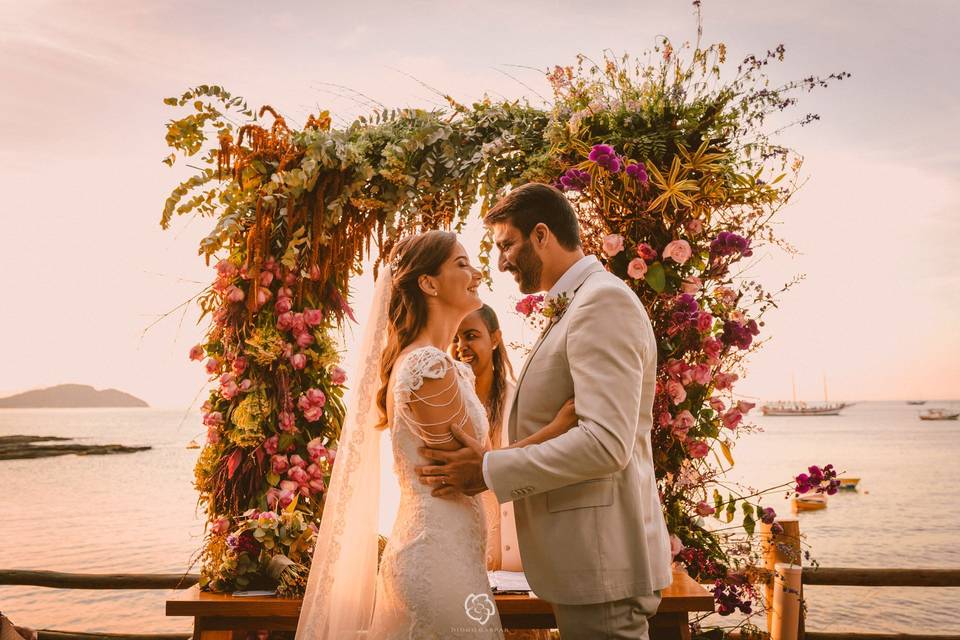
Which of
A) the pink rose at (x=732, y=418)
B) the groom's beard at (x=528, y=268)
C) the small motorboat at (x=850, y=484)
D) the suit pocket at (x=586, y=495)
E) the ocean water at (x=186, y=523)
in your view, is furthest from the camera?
the small motorboat at (x=850, y=484)

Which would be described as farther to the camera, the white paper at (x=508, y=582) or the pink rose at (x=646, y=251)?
the pink rose at (x=646, y=251)

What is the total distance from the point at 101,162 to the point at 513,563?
15.4 metres

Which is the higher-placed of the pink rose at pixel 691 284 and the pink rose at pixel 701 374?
the pink rose at pixel 691 284

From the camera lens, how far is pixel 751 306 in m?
4.07

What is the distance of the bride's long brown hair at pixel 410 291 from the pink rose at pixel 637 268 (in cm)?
132

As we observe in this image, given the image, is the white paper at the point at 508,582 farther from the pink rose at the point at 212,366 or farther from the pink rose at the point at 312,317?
the pink rose at the point at 212,366

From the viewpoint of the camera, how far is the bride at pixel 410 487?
2549 mm

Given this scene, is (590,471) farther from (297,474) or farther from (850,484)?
(850,484)

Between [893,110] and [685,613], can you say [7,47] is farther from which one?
[893,110]

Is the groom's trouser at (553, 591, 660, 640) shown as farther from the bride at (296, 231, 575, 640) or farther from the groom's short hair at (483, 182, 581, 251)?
the groom's short hair at (483, 182, 581, 251)

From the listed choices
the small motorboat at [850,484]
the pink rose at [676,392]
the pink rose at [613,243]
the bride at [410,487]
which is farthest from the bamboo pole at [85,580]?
the small motorboat at [850,484]

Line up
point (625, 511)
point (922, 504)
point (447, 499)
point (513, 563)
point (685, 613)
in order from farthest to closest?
1. point (922, 504)
2. point (513, 563)
3. point (685, 613)
4. point (447, 499)
5. point (625, 511)

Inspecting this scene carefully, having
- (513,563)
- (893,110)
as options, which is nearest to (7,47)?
(513,563)

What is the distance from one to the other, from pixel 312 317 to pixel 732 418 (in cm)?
263
